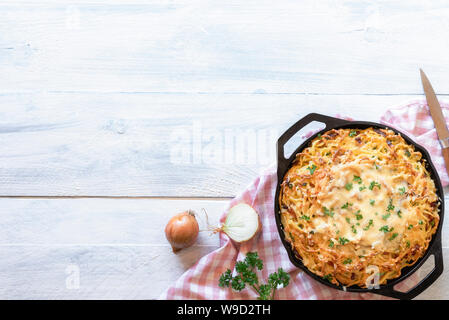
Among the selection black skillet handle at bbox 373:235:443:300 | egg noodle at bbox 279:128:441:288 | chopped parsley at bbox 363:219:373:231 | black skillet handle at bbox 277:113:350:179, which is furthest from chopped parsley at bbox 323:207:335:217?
black skillet handle at bbox 373:235:443:300

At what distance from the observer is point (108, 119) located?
2.66 m

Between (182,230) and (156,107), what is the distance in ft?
2.59

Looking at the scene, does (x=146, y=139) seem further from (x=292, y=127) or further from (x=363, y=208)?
(x=363, y=208)

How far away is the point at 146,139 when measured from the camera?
2641 mm

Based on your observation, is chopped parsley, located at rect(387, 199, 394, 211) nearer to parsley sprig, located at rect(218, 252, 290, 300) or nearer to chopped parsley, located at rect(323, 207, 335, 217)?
chopped parsley, located at rect(323, 207, 335, 217)

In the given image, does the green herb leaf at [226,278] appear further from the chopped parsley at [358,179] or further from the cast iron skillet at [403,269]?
the chopped parsley at [358,179]

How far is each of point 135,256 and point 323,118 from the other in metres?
1.38

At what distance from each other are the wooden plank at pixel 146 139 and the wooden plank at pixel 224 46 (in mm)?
89

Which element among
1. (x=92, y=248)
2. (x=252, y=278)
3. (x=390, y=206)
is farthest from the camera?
(x=92, y=248)

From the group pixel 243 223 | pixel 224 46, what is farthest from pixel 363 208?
pixel 224 46

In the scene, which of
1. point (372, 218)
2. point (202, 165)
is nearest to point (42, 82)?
point (202, 165)

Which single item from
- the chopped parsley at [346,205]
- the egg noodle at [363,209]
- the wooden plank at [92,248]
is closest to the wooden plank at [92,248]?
the wooden plank at [92,248]

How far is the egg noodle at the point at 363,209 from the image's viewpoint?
202 cm
